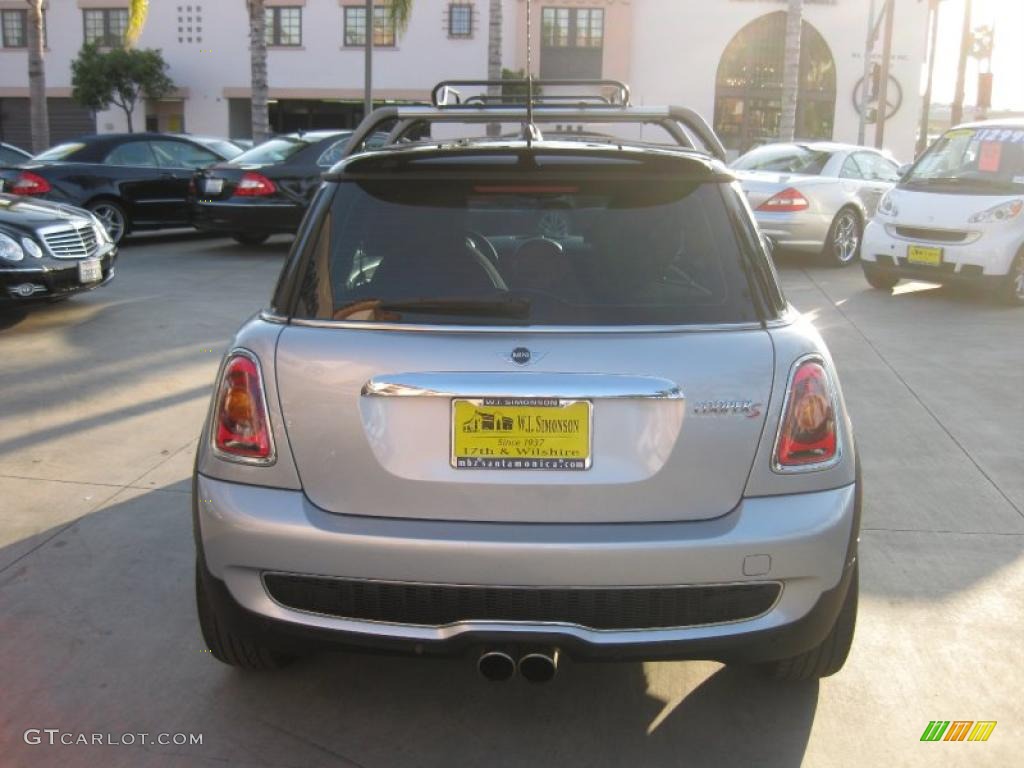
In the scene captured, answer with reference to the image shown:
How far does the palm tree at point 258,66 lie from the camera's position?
2264 centimetres

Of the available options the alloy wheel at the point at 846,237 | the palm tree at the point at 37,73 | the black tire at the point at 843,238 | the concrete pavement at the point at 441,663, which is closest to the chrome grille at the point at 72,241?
the concrete pavement at the point at 441,663

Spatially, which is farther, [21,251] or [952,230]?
[952,230]

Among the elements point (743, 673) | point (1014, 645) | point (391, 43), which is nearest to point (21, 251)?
Answer: point (743, 673)

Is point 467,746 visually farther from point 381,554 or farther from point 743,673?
point 743,673

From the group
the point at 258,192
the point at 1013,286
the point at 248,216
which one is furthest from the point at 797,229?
the point at 248,216

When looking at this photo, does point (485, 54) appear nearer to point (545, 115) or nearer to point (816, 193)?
point (816, 193)

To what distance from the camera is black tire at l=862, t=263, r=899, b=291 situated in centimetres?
1108

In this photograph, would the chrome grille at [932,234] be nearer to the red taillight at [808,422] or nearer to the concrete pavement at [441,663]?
the concrete pavement at [441,663]

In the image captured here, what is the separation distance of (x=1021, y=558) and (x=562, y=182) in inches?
105

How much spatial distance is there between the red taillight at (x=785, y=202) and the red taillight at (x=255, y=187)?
5.85 metres

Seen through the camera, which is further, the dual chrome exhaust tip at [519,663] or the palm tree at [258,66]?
the palm tree at [258,66]

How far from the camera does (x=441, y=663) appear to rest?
3.48 m

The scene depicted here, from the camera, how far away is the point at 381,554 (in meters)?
2.66

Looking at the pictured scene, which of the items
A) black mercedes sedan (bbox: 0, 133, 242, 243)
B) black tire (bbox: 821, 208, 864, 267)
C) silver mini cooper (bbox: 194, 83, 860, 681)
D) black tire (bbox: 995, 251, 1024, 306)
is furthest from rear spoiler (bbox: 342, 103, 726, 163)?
black mercedes sedan (bbox: 0, 133, 242, 243)
